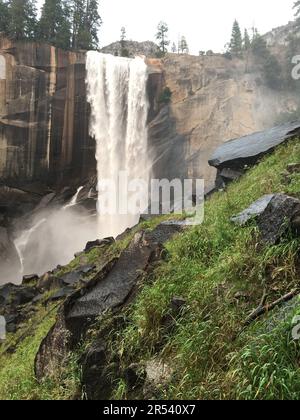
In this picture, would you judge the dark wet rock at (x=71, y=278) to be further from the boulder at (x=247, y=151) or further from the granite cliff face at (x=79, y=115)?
the granite cliff face at (x=79, y=115)

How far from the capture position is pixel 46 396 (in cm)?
527

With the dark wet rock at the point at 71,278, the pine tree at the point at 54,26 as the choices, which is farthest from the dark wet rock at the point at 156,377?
the pine tree at the point at 54,26

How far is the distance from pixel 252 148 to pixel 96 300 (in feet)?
31.3

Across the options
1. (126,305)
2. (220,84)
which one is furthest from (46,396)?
(220,84)

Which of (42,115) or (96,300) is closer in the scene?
(96,300)

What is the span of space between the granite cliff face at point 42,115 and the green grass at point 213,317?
2121 centimetres

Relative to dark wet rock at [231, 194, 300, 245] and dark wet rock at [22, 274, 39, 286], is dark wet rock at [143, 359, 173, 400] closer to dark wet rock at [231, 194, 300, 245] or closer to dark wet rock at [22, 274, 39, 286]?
dark wet rock at [231, 194, 300, 245]

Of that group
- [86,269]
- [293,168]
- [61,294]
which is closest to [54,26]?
[86,269]

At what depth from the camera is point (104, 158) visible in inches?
1077

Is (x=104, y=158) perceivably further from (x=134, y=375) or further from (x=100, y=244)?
(x=134, y=375)

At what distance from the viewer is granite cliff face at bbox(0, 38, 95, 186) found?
26.0m

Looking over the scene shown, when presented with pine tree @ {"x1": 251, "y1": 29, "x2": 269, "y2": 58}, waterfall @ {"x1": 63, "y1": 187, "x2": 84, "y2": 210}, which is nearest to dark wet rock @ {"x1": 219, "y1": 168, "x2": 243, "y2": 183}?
waterfall @ {"x1": 63, "y1": 187, "x2": 84, "y2": 210}

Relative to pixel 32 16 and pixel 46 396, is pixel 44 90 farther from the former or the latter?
pixel 46 396

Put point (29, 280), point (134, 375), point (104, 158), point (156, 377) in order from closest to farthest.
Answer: point (156, 377) → point (134, 375) → point (29, 280) → point (104, 158)
